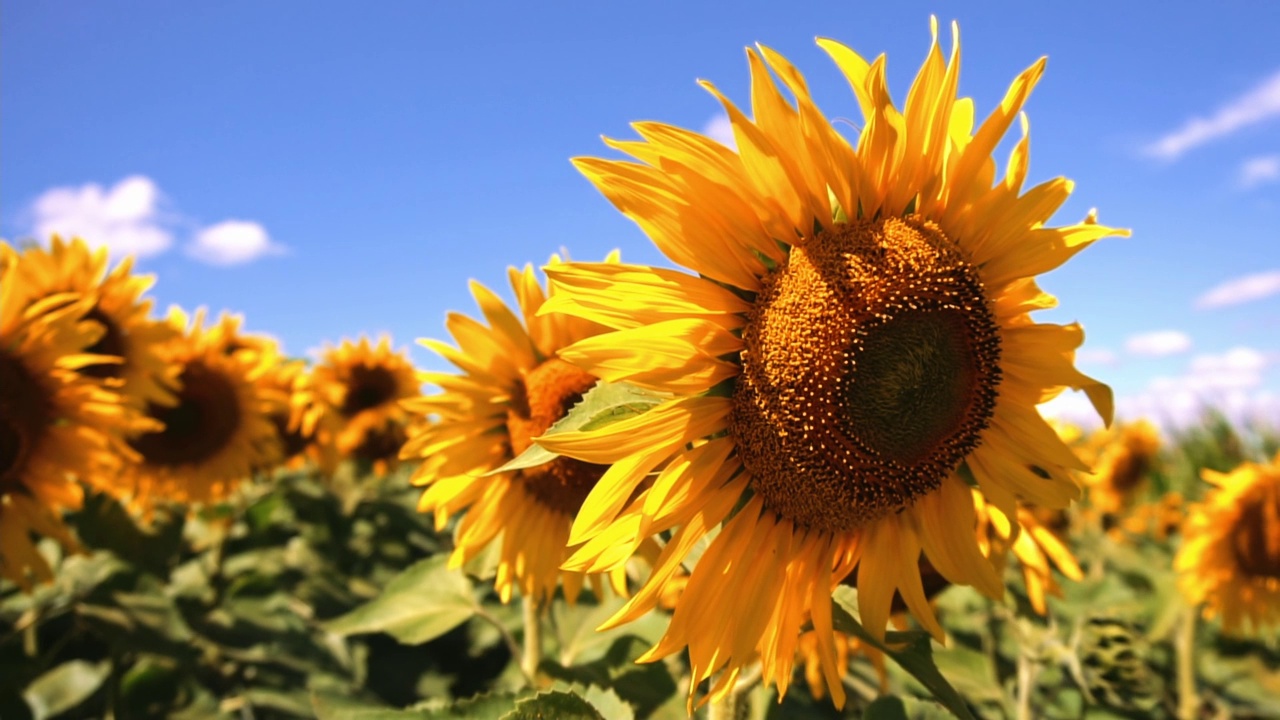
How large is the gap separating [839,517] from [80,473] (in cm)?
346

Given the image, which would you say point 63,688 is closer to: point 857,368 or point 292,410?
point 292,410

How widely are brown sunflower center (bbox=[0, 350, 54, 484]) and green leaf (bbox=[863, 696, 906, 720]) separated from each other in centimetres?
342

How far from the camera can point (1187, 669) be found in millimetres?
4242

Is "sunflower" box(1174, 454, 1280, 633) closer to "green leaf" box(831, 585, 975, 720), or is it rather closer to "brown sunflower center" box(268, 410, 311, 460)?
"green leaf" box(831, 585, 975, 720)

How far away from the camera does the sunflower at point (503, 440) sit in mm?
2344

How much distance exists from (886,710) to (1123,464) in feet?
23.5

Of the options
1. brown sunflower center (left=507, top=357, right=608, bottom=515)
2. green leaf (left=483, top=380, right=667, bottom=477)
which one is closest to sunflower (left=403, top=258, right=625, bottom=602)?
brown sunflower center (left=507, top=357, right=608, bottom=515)

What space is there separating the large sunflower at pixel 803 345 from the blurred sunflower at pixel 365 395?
15.6 ft

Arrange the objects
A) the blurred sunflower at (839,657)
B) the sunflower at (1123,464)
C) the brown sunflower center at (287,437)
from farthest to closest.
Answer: the sunflower at (1123,464) < the brown sunflower center at (287,437) < the blurred sunflower at (839,657)

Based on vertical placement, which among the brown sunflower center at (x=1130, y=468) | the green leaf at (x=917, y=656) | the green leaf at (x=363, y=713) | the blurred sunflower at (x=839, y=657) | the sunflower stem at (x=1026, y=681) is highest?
the green leaf at (x=363, y=713)

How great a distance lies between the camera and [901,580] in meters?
1.64

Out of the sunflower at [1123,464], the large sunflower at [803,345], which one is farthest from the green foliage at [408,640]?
the sunflower at [1123,464]

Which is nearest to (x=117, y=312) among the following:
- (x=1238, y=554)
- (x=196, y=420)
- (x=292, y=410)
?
(x=196, y=420)

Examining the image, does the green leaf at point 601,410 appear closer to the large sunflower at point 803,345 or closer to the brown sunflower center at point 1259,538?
the large sunflower at point 803,345
